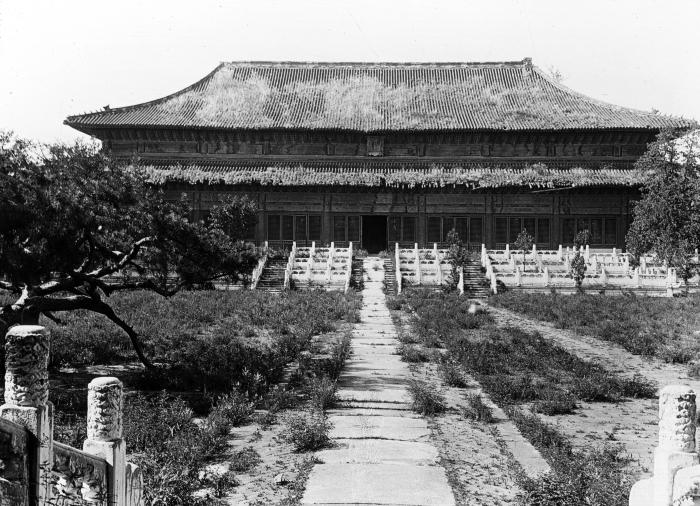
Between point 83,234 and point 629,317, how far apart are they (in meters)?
14.5

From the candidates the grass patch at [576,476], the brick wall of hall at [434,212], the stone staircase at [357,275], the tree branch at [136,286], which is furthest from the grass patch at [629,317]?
the brick wall of hall at [434,212]

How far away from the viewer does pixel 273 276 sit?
2781 cm

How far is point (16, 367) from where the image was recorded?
3.72 metres

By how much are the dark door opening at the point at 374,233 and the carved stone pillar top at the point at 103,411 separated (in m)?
33.0

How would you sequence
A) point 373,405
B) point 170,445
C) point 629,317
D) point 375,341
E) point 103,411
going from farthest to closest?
point 629,317 < point 375,341 < point 373,405 < point 170,445 < point 103,411

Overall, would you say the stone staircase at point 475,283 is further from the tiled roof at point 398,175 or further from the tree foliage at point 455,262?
the tiled roof at point 398,175

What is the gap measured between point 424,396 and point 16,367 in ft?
21.9

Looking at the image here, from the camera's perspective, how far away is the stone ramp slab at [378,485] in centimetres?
618

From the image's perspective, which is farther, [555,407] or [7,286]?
[7,286]

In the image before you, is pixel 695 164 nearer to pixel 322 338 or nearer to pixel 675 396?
pixel 322 338

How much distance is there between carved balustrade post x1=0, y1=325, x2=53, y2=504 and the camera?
353cm

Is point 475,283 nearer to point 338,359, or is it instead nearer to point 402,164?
point 402,164

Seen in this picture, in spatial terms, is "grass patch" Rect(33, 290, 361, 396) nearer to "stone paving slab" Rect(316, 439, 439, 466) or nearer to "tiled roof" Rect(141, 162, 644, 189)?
"stone paving slab" Rect(316, 439, 439, 466)

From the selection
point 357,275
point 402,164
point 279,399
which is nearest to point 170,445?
point 279,399
